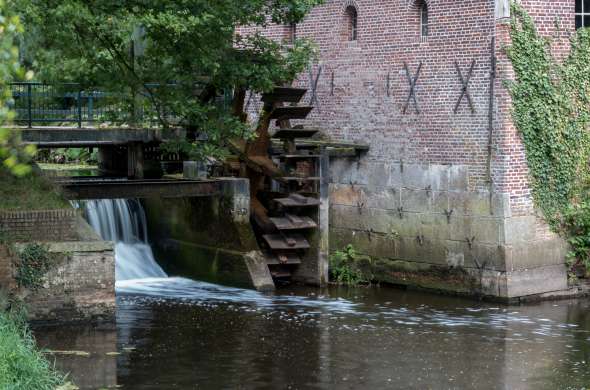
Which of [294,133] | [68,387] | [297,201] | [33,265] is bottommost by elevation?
[68,387]

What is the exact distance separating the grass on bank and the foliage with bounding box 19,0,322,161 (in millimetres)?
1656

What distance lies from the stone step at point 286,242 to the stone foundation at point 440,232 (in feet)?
2.61

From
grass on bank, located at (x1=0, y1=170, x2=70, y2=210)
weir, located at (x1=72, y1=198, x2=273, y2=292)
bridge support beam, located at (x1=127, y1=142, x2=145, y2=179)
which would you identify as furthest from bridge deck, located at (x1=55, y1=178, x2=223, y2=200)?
bridge support beam, located at (x1=127, y1=142, x2=145, y2=179)

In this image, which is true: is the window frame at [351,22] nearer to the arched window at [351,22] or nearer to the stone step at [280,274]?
the arched window at [351,22]

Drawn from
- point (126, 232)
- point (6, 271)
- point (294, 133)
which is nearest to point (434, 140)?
point (294, 133)

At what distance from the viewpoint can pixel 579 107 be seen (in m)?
17.3

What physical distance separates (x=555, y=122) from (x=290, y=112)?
191 inches

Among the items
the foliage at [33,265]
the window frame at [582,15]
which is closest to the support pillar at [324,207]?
the window frame at [582,15]

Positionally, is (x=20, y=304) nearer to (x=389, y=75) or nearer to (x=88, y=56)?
(x=88, y=56)

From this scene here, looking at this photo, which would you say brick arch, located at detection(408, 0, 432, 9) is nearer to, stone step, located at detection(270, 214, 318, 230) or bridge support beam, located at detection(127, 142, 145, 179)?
stone step, located at detection(270, 214, 318, 230)

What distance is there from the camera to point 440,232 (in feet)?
57.8

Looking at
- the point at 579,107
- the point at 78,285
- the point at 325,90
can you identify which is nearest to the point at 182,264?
the point at 325,90

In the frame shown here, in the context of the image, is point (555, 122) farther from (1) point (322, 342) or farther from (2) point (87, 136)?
(2) point (87, 136)

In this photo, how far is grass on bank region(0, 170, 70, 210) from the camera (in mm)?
14000
